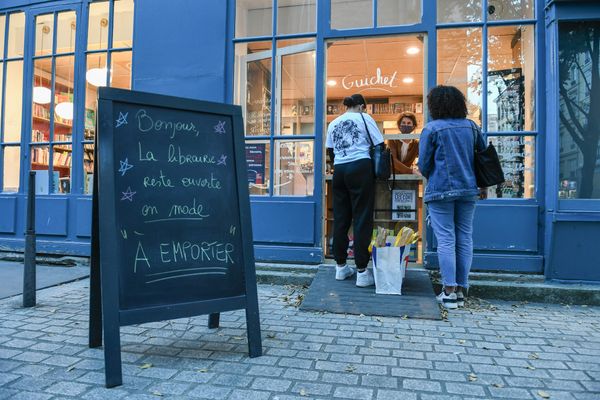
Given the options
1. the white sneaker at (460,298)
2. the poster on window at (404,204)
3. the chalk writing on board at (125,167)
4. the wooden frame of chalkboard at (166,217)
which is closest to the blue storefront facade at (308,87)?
the poster on window at (404,204)

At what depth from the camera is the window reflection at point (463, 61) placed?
4.88 metres

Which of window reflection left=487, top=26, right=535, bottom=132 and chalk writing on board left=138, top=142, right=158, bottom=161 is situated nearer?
chalk writing on board left=138, top=142, right=158, bottom=161

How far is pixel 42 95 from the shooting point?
611cm

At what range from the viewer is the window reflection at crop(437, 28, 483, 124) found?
4879mm

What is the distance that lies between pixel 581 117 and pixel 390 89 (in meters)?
2.89

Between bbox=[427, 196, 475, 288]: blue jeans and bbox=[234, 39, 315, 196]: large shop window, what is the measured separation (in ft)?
5.34

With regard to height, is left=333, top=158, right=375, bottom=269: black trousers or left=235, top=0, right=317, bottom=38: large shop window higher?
left=235, top=0, right=317, bottom=38: large shop window

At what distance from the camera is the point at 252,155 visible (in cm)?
532

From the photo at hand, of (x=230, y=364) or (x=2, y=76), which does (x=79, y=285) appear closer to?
(x=230, y=364)

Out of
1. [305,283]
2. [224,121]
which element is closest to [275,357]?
[224,121]

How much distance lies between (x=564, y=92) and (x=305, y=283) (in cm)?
330

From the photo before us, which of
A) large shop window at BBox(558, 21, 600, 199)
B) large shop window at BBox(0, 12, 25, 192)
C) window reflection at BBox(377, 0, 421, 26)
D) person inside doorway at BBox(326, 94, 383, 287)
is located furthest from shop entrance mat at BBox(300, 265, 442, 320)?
large shop window at BBox(0, 12, 25, 192)

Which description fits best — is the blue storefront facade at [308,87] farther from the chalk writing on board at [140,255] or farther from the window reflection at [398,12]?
the chalk writing on board at [140,255]

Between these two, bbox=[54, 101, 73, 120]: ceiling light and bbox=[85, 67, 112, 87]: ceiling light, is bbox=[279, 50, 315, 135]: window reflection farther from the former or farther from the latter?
bbox=[54, 101, 73, 120]: ceiling light
